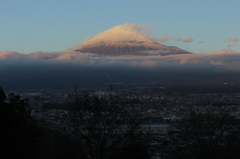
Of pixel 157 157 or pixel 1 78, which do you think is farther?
pixel 1 78

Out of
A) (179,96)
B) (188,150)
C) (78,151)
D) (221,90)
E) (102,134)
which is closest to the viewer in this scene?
(102,134)

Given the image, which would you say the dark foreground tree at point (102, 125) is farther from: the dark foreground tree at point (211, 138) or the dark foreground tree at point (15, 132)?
the dark foreground tree at point (211, 138)

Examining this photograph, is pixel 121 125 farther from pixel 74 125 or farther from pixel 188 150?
pixel 188 150

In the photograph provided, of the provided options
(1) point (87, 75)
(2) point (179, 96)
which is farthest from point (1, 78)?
(2) point (179, 96)

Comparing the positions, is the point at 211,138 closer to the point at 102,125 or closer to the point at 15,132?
the point at 102,125

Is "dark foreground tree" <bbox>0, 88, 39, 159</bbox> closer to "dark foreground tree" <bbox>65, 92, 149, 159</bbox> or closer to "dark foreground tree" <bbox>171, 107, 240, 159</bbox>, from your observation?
"dark foreground tree" <bbox>65, 92, 149, 159</bbox>

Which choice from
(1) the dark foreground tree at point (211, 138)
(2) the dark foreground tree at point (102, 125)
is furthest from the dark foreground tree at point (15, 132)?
(1) the dark foreground tree at point (211, 138)
